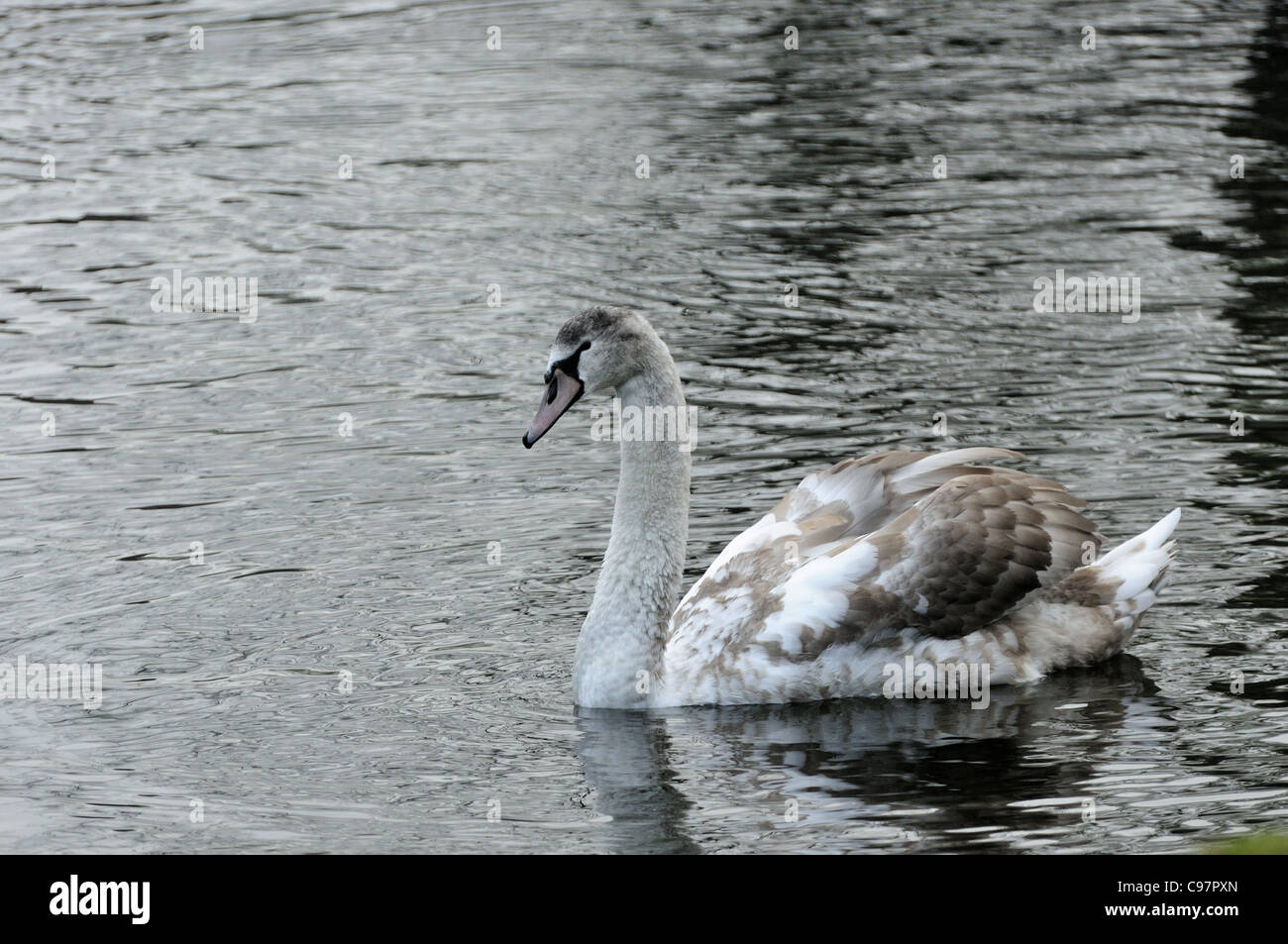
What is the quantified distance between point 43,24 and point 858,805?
27.2 meters

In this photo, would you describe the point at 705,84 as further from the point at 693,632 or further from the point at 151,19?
the point at 693,632

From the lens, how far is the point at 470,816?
9516 millimetres

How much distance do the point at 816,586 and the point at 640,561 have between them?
946mm

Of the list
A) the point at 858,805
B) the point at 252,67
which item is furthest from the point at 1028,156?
the point at 858,805

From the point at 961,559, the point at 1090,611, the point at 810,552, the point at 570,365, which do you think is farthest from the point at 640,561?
the point at 1090,611

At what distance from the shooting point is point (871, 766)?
10086mm

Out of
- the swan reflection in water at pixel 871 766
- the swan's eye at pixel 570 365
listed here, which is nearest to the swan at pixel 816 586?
Result: the swan's eye at pixel 570 365

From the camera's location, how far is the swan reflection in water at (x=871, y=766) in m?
9.31

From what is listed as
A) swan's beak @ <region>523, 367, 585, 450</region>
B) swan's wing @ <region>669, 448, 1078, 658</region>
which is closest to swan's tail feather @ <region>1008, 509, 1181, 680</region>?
swan's wing @ <region>669, 448, 1078, 658</region>

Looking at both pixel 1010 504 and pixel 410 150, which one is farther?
pixel 410 150

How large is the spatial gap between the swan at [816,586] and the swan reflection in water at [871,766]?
19cm

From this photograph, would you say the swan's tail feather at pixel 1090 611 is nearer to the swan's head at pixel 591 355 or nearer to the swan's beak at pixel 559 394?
the swan's head at pixel 591 355

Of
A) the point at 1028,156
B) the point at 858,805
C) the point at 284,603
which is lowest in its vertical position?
the point at 858,805

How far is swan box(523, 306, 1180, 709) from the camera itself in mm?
10883
